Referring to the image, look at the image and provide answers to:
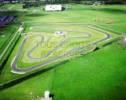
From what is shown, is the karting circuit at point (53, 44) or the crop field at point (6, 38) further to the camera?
the crop field at point (6, 38)

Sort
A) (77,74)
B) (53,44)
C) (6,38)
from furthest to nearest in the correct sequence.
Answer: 1. (6,38)
2. (53,44)
3. (77,74)

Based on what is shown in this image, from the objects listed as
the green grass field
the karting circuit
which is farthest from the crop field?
the karting circuit

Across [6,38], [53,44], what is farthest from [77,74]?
[6,38]

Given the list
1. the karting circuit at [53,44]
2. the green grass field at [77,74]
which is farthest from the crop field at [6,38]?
the karting circuit at [53,44]

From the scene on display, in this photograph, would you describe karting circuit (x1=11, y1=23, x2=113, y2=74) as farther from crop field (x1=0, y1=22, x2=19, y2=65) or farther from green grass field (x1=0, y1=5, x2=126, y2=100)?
crop field (x1=0, y1=22, x2=19, y2=65)

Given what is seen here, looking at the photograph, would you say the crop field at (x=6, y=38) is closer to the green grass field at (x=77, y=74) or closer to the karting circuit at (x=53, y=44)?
the green grass field at (x=77, y=74)

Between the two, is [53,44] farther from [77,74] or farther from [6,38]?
→ [77,74]

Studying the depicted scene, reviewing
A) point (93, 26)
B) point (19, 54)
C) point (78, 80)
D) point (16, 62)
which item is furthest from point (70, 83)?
point (93, 26)

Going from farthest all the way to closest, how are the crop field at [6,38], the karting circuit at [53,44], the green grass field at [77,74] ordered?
1. the crop field at [6,38]
2. the karting circuit at [53,44]
3. the green grass field at [77,74]

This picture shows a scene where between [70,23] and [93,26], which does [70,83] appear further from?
[70,23]
